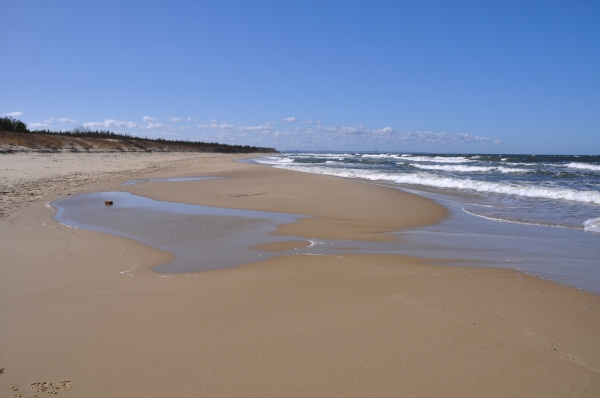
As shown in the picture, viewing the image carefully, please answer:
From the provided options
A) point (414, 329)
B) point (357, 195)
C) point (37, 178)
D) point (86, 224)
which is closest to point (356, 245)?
point (414, 329)

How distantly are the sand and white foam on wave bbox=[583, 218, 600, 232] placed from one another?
437 centimetres

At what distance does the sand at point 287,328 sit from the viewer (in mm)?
2311

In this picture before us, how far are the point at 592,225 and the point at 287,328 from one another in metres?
7.73

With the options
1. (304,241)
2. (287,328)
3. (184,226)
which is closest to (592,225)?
(304,241)

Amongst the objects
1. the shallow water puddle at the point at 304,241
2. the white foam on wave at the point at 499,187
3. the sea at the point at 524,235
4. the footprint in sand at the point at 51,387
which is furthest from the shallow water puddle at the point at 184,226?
the white foam on wave at the point at 499,187

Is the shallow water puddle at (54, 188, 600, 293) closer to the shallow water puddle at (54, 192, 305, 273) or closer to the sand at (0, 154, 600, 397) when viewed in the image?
the shallow water puddle at (54, 192, 305, 273)

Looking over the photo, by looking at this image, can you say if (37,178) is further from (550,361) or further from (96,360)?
(550,361)

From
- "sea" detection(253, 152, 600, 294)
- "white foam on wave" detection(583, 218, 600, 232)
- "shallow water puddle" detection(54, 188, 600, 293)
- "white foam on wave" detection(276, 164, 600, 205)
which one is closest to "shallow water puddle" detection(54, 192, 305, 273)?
"shallow water puddle" detection(54, 188, 600, 293)

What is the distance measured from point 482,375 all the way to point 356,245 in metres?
3.49

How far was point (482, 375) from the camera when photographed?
2400 mm

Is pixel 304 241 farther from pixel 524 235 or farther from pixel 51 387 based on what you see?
pixel 51 387

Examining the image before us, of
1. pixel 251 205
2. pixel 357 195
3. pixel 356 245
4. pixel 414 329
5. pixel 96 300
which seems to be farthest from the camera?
pixel 357 195

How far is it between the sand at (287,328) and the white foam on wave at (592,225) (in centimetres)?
437

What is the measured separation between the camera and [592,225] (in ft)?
25.4
